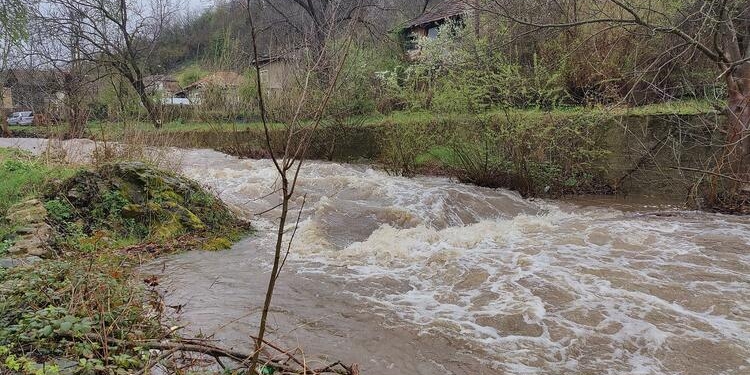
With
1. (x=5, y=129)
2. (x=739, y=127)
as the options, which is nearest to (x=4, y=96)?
(x=5, y=129)

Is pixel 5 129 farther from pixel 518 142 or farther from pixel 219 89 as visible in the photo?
pixel 518 142

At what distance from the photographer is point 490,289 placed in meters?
5.30

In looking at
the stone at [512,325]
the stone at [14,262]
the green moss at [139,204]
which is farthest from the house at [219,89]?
the stone at [512,325]

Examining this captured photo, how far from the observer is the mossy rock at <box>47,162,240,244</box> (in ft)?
22.2

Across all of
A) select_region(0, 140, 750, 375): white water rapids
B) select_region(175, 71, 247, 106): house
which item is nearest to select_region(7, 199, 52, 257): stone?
select_region(0, 140, 750, 375): white water rapids

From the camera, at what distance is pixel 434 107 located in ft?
37.2

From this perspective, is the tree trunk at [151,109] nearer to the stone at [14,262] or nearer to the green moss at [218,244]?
the green moss at [218,244]

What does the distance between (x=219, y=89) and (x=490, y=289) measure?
16.5 m

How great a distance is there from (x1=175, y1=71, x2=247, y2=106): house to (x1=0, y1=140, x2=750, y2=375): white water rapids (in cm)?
1161

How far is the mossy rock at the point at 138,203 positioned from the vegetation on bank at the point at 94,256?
14 millimetres

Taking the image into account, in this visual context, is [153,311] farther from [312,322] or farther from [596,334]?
[596,334]

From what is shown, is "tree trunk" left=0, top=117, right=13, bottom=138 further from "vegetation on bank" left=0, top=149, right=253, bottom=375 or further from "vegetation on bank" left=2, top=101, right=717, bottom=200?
"vegetation on bank" left=2, top=101, right=717, bottom=200

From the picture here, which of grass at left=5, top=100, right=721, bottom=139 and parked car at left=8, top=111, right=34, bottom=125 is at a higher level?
parked car at left=8, top=111, right=34, bottom=125

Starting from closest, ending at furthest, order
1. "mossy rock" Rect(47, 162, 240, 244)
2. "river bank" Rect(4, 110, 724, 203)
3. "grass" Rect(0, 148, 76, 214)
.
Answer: "grass" Rect(0, 148, 76, 214), "mossy rock" Rect(47, 162, 240, 244), "river bank" Rect(4, 110, 724, 203)
